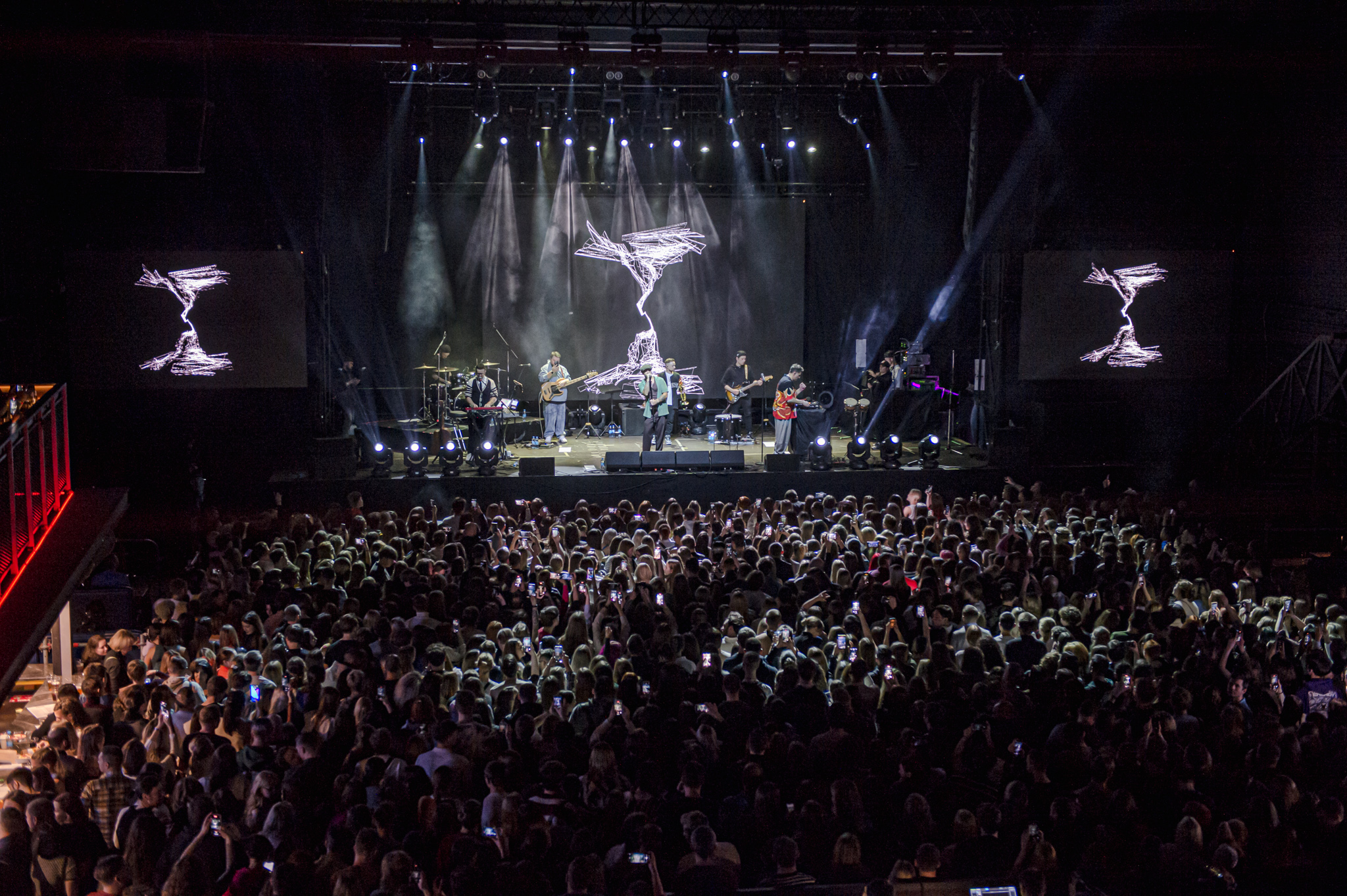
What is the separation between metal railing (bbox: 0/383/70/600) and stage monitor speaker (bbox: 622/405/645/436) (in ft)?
36.5

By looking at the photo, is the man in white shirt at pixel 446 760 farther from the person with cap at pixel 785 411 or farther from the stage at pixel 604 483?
the person with cap at pixel 785 411

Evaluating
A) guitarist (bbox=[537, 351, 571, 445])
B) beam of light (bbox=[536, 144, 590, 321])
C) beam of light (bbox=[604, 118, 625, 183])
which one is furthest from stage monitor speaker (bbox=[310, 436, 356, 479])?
beam of light (bbox=[604, 118, 625, 183])

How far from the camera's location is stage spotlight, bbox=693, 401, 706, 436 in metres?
20.5

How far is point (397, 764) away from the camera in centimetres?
609

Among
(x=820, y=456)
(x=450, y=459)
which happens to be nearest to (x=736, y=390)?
(x=820, y=456)

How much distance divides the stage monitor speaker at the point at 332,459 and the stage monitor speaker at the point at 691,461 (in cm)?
449

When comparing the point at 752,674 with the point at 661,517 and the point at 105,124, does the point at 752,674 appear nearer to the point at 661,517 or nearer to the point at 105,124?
the point at 661,517

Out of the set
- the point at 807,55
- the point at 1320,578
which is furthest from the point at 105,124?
the point at 1320,578

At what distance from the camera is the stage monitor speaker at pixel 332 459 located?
1598 cm

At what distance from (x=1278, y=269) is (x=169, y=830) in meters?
17.9

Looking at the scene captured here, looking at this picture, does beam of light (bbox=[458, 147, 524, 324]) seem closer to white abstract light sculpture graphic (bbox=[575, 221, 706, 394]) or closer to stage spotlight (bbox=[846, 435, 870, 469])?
white abstract light sculpture graphic (bbox=[575, 221, 706, 394])

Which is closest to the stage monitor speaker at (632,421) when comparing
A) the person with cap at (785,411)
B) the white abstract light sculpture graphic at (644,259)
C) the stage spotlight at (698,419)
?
the white abstract light sculpture graphic at (644,259)

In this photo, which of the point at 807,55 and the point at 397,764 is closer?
the point at 397,764

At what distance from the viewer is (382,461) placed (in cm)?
1633
